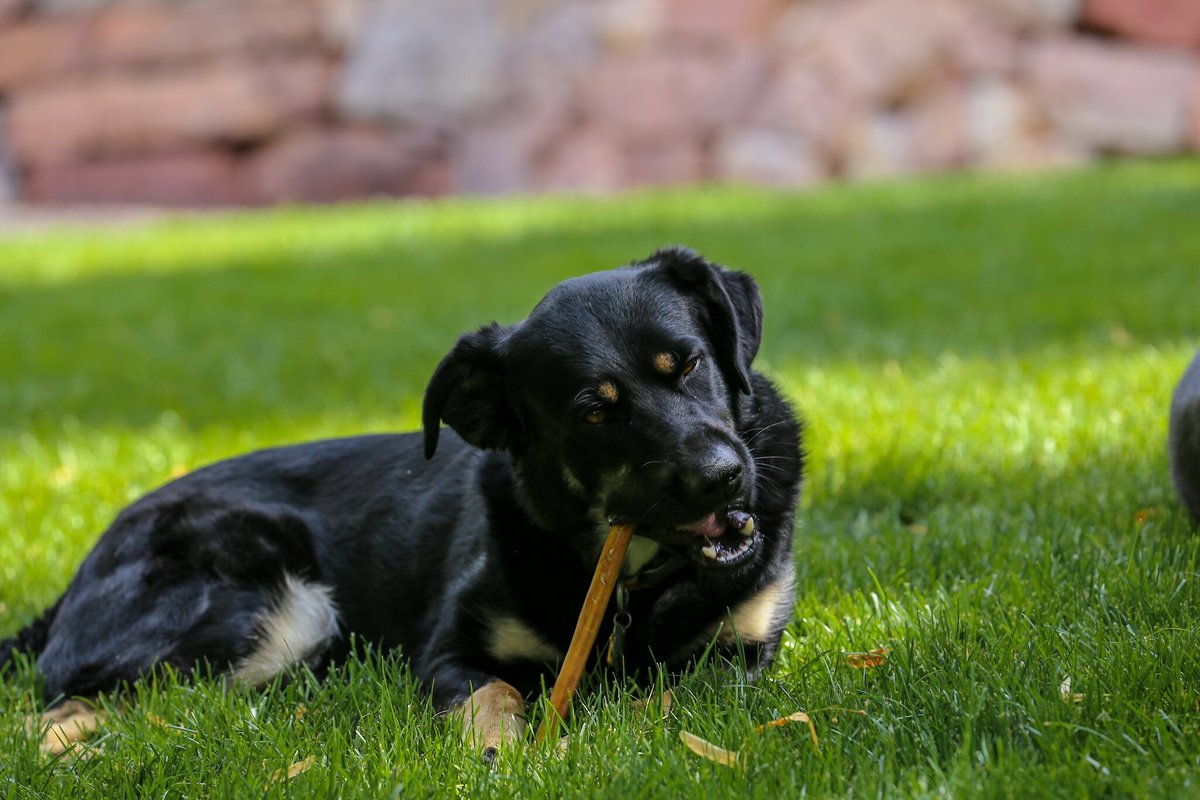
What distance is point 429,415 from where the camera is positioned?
337 cm

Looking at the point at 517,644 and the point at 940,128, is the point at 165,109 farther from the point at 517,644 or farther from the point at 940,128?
the point at 517,644

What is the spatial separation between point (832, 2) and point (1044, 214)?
7.47m

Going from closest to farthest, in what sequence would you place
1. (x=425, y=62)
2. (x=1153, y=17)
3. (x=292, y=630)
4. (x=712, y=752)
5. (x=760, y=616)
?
1. (x=712, y=752)
2. (x=760, y=616)
3. (x=292, y=630)
4. (x=1153, y=17)
5. (x=425, y=62)

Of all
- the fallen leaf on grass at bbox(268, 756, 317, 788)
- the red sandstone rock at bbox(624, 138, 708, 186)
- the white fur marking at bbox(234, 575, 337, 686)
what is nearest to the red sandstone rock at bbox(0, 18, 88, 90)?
the red sandstone rock at bbox(624, 138, 708, 186)

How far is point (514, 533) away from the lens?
138 inches

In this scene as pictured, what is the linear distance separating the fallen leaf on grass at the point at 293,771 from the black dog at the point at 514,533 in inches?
13.8

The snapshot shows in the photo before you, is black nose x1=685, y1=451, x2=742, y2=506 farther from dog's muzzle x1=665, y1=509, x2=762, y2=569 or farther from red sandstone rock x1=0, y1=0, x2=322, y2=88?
red sandstone rock x1=0, y1=0, x2=322, y2=88

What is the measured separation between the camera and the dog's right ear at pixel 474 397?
337 centimetres

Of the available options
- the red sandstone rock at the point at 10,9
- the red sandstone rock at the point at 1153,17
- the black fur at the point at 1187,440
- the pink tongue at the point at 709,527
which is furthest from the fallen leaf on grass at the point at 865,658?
the red sandstone rock at the point at 10,9

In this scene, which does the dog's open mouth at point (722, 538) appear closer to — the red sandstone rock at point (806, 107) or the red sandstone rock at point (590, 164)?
the red sandstone rock at point (806, 107)

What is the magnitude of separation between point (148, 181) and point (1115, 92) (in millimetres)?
12871

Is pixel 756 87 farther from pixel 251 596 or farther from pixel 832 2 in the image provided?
pixel 251 596

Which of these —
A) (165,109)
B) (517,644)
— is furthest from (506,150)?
(517,644)

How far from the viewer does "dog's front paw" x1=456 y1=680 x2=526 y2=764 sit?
2910 millimetres
